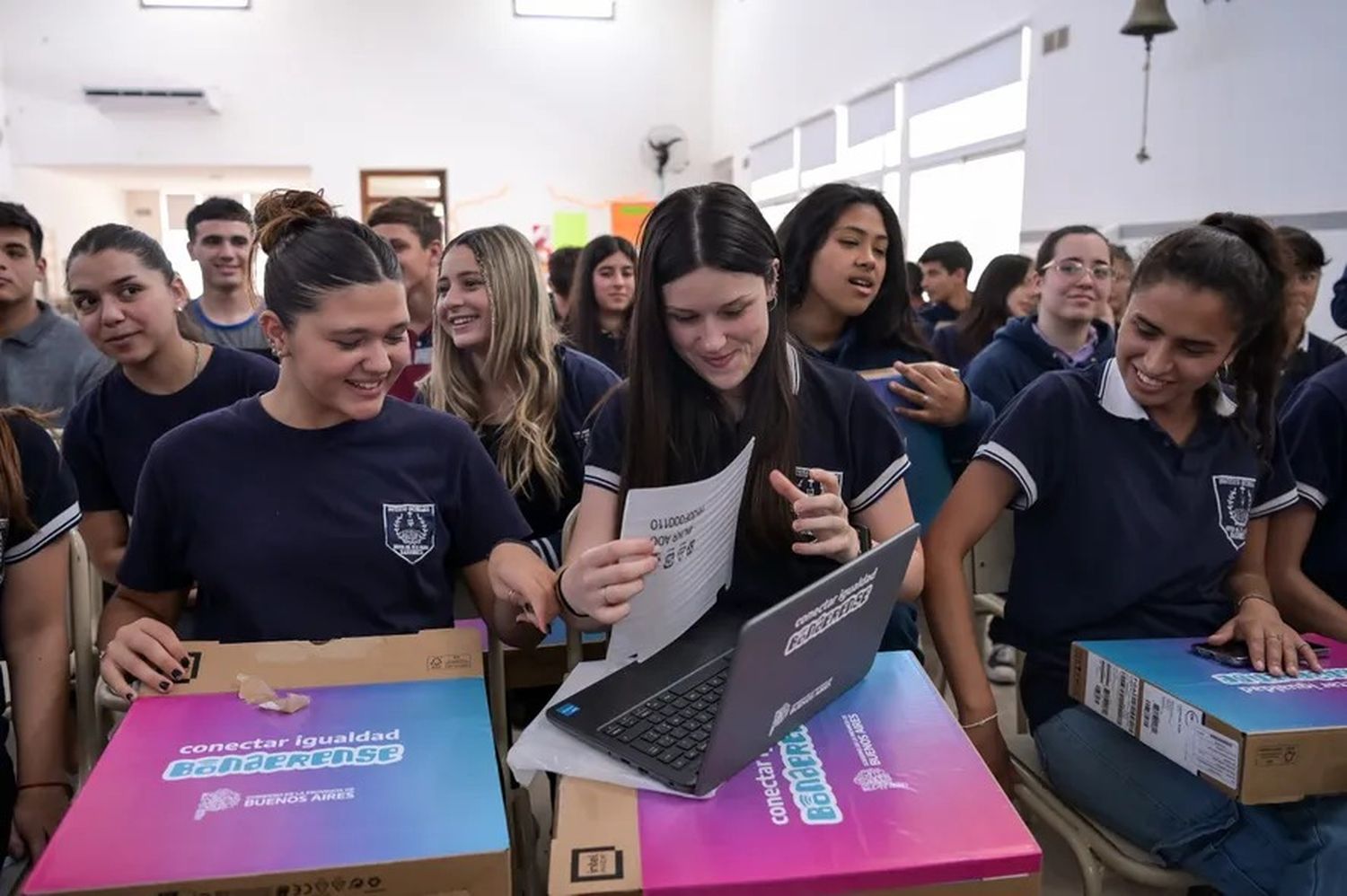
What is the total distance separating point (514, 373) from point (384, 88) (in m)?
8.74

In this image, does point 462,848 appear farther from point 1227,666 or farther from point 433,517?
point 1227,666

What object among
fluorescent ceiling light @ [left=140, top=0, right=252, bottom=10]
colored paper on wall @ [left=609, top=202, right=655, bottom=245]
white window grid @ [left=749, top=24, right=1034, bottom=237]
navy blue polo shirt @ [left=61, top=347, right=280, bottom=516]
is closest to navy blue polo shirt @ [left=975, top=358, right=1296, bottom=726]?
navy blue polo shirt @ [left=61, top=347, right=280, bottom=516]

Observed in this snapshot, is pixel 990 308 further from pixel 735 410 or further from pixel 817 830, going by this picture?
pixel 817 830

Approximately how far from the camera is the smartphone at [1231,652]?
1.20 metres

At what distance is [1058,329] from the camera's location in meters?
2.61

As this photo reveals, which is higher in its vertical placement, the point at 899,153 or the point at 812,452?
Answer: the point at 899,153

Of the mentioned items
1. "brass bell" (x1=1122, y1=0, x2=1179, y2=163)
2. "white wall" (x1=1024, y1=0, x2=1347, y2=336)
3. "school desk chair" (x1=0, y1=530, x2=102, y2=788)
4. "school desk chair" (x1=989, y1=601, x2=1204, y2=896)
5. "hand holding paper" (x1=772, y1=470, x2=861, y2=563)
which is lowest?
"school desk chair" (x1=989, y1=601, x2=1204, y2=896)

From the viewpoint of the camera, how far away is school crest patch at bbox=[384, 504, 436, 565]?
126cm

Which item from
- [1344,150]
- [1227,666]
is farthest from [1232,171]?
[1227,666]

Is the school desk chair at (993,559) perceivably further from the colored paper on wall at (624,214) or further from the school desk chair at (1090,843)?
the colored paper on wall at (624,214)

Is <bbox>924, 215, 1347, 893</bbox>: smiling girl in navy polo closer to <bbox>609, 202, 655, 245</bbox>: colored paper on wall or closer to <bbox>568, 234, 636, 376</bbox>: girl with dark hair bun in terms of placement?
<bbox>568, 234, 636, 376</bbox>: girl with dark hair bun

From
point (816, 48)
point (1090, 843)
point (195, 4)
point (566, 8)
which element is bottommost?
point (1090, 843)

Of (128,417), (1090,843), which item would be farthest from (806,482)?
(128,417)

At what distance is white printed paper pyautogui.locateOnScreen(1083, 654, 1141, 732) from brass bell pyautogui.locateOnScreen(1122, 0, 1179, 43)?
10.5 ft
